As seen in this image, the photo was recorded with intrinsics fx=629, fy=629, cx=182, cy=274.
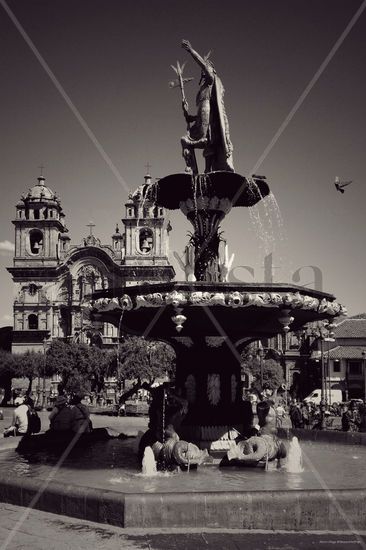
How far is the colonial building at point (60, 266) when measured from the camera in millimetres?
Result: 73500

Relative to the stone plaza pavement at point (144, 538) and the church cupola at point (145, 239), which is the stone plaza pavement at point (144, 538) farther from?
the church cupola at point (145, 239)

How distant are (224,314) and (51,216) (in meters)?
70.1

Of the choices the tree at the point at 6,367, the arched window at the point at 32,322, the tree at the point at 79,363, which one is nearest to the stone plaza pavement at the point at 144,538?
the tree at the point at 79,363

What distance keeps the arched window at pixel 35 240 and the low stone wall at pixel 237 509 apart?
72.8 m

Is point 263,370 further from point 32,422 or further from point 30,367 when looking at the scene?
point 32,422

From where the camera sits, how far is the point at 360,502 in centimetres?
616

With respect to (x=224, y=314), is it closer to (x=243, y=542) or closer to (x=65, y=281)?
(x=243, y=542)

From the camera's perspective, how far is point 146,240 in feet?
253

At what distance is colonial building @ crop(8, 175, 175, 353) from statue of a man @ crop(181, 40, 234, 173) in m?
61.6

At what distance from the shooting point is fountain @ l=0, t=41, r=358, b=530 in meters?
6.11

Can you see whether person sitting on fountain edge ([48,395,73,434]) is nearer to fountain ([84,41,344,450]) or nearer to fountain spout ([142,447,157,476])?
fountain ([84,41,344,450])

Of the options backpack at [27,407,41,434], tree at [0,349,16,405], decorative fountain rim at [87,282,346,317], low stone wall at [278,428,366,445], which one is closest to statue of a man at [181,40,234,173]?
decorative fountain rim at [87,282,346,317]

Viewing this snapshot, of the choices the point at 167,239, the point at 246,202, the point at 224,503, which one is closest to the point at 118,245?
the point at 167,239

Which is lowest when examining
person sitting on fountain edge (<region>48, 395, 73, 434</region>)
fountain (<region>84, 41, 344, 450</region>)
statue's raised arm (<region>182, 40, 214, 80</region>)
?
person sitting on fountain edge (<region>48, 395, 73, 434</region>)
